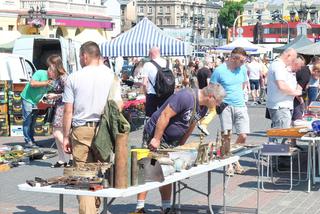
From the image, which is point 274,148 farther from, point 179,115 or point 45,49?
point 45,49

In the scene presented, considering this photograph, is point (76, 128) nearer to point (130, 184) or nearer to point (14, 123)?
point (130, 184)

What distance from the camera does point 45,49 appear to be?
22.3 meters

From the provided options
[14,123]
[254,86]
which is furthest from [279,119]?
[254,86]

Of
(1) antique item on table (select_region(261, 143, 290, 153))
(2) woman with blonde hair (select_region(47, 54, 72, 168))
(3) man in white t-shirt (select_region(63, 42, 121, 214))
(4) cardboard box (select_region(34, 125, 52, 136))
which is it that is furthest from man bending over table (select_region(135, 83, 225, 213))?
(4) cardboard box (select_region(34, 125, 52, 136))

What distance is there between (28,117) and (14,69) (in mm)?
3603

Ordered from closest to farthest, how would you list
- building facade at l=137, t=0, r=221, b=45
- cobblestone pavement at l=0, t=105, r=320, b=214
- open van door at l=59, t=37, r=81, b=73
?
cobblestone pavement at l=0, t=105, r=320, b=214 → open van door at l=59, t=37, r=81, b=73 → building facade at l=137, t=0, r=221, b=45

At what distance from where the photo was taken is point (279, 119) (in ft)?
34.6

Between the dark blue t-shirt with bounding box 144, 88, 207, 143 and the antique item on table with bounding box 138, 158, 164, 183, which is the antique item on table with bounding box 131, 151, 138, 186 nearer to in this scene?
the antique item on table with bounding box 138, 158, 164, 183

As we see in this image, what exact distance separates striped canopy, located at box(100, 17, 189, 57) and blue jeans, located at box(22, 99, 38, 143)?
6.60 m

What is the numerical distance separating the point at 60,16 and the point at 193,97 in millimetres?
52161

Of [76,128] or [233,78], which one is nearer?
[76,128]

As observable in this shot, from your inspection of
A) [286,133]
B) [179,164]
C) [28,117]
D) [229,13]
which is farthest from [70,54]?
[229,13]

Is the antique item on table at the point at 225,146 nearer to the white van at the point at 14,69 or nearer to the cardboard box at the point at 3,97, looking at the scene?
the cardboard box at the point at 3,97

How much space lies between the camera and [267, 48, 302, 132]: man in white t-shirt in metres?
10.3
